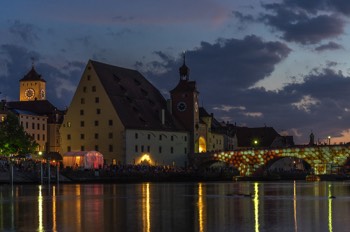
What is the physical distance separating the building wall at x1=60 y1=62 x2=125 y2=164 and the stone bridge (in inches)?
851

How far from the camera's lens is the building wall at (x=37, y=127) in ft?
500

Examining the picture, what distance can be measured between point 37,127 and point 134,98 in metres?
27.9

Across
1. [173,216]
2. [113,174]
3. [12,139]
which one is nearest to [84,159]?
[113,174]

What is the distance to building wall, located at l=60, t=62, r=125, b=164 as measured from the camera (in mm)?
129125

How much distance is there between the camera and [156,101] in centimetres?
14575

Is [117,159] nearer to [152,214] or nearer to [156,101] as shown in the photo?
[156,101]

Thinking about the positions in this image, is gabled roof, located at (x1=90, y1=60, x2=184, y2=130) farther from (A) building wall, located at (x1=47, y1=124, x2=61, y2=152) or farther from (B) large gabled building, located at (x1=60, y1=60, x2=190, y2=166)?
(A) building wall, located at (x1=47, y1=124, x2=61, y2=152)

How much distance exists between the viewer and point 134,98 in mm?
138375

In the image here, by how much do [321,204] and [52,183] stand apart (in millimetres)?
58987

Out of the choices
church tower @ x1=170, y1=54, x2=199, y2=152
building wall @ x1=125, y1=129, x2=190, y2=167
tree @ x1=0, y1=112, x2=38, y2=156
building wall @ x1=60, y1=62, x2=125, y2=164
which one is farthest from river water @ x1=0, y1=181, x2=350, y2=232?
church tower @ x1=170, y1=54, x2=199, y2=152

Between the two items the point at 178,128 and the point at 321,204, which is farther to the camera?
the point at 178,128

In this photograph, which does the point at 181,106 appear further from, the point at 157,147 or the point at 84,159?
the point at 84,159

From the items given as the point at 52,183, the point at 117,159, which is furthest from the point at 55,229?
the point at 117,159

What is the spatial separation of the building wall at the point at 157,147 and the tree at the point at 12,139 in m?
18.9
